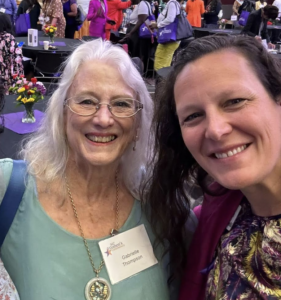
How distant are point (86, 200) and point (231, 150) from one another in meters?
0.64

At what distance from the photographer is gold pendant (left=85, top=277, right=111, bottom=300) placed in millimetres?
1225

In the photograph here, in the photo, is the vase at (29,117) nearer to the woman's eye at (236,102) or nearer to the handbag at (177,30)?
the woman's eye at (236,102)

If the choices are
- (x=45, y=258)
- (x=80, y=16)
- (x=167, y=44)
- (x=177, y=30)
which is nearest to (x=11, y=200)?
(x=45, y=258)

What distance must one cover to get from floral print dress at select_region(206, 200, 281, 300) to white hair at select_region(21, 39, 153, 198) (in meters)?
0.45

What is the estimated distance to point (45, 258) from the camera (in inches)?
48.2

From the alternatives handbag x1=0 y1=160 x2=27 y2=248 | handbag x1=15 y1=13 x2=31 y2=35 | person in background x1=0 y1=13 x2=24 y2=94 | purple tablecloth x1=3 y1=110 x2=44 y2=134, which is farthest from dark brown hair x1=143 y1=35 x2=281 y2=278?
handbag x1=15 y1=13 x2=31 y2=35

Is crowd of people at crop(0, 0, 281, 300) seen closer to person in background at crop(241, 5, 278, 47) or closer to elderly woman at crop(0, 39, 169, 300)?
elderly woman at crop(0, 39, 169, 300)

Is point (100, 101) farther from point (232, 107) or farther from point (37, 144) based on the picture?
point (232, 107)

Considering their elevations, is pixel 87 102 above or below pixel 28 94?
above

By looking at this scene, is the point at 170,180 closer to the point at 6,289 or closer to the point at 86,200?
the point at 86,200

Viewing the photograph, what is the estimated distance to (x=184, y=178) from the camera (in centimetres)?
140

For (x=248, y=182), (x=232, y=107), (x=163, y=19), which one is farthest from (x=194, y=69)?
(x=163, y=19)

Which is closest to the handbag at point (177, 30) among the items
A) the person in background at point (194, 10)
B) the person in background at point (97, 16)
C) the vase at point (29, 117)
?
the person in background at point (97, 16)

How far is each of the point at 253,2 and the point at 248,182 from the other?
10.8 metres
